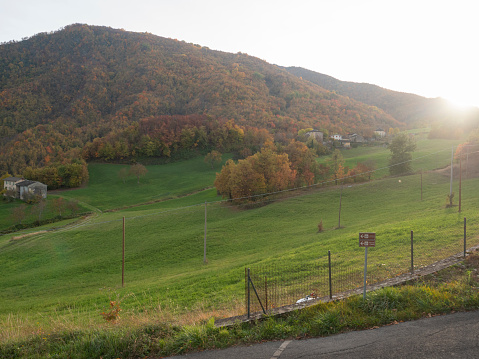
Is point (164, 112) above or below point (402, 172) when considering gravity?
above

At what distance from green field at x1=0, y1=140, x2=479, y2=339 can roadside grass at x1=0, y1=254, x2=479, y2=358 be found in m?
1.50

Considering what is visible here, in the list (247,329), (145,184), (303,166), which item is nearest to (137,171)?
(145,184)

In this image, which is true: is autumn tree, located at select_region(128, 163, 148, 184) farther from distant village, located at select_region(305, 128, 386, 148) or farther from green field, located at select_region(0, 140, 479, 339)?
distant village, located at select_region(305, 128, 386, 148)

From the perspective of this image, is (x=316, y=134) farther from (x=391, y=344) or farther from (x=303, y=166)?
(x=391, y=344)

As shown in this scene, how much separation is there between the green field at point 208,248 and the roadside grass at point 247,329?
59.2 inches

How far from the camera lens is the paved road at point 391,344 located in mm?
6012

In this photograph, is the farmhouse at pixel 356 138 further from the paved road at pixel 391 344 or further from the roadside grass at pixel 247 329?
the paved road at pixel 391 344

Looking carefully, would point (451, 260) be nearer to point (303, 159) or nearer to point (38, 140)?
point (303, 159)

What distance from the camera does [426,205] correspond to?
3744 centimetres

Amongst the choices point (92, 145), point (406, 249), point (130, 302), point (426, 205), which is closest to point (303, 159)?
point (426, 205)

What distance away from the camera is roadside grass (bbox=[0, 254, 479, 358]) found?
23.4 ft

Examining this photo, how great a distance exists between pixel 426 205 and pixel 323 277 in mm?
28717

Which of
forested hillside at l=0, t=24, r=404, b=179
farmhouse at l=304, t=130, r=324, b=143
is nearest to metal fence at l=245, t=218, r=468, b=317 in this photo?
forested hillside at l=0, t=24, r=404, b=179

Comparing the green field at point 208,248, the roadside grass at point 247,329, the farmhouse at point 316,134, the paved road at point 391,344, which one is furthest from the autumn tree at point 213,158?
the paved road at point 391,344
